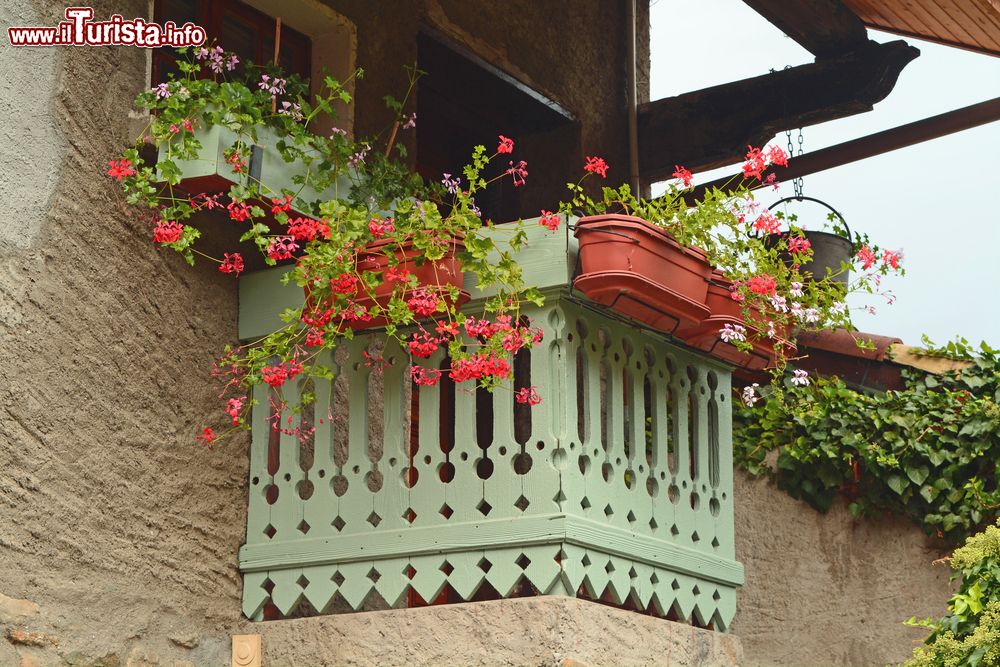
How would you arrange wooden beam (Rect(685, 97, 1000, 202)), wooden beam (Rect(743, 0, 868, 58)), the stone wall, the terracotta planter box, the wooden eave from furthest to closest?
1. wooden beam (Rect(743, 0, 868, 58))
2. wooden beam (Rect(685, 97, 1000, 202))
3. the wooden eave
4. the terracotta planter box
5. the stone wall

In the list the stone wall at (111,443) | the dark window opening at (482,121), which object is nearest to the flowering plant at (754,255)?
the stone wall at (111,443)

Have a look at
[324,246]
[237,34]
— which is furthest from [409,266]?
[237,34]

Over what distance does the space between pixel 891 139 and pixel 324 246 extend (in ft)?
13.1

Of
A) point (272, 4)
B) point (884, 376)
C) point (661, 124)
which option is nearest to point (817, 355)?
point (884, 376)

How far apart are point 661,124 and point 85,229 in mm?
4448

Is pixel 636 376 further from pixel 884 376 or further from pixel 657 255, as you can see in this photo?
pixel 884 376

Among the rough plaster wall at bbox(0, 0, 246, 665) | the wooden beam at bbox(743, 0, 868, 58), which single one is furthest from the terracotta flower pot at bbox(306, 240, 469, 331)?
the wooden beam at bbox(743, 0, 868, 58)

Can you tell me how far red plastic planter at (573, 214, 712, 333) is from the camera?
446cm

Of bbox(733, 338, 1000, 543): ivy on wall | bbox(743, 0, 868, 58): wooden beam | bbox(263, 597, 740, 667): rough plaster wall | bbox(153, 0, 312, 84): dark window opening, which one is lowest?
bbox(263, 597, 740, 667): rough plaster wall

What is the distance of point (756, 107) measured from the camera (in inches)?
314

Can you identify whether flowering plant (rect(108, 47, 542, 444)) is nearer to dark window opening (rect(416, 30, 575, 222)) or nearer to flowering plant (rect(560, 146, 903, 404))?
flowering plant (rect(560, 146, 903, 404))

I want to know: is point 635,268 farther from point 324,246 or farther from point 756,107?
point 756,107

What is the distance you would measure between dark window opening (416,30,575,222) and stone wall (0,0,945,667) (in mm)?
2497

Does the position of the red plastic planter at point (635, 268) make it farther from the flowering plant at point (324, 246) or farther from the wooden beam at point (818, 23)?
the wooden beam at point (818, 23)
